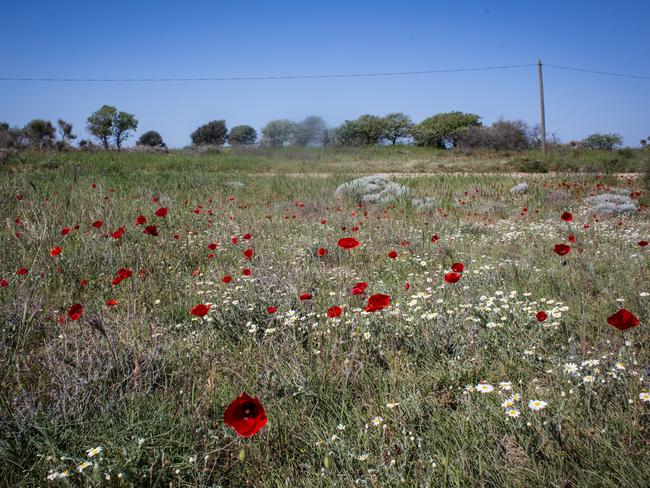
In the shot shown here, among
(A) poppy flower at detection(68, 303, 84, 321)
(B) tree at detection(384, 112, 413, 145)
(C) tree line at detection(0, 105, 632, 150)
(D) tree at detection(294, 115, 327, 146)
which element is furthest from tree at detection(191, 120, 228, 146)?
(A) poppy flower at detection(68, 303, 84, 321)

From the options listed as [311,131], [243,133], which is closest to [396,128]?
[311,131]

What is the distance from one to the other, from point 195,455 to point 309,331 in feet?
4.05

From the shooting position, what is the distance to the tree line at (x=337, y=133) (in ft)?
87.6

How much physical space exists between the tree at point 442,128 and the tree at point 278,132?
12139 mm

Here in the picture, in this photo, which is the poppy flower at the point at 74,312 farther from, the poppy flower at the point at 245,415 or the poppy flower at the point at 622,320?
the poppy flower at the point at 622,320

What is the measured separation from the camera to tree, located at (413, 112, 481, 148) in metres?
Result: 37.2

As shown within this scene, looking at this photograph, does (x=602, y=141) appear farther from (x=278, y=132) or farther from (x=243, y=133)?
(x=243, y=133)

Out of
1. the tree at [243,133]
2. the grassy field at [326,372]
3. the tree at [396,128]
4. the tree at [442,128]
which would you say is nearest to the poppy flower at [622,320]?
the grassy field at [326,372]

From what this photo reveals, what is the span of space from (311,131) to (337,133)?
11.5 m

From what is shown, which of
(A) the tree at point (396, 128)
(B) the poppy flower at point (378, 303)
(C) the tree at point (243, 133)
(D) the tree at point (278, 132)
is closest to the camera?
(B) the poppy flower at point (378, 303)

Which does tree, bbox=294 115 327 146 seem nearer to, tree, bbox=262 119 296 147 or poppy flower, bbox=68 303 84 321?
tree, bbox=262 119 296 147

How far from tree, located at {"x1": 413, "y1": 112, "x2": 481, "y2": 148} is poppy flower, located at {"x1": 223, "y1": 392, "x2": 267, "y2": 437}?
36.9 meters

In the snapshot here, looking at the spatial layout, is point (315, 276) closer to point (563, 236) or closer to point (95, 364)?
point (95, 364)

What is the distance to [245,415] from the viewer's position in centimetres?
120
